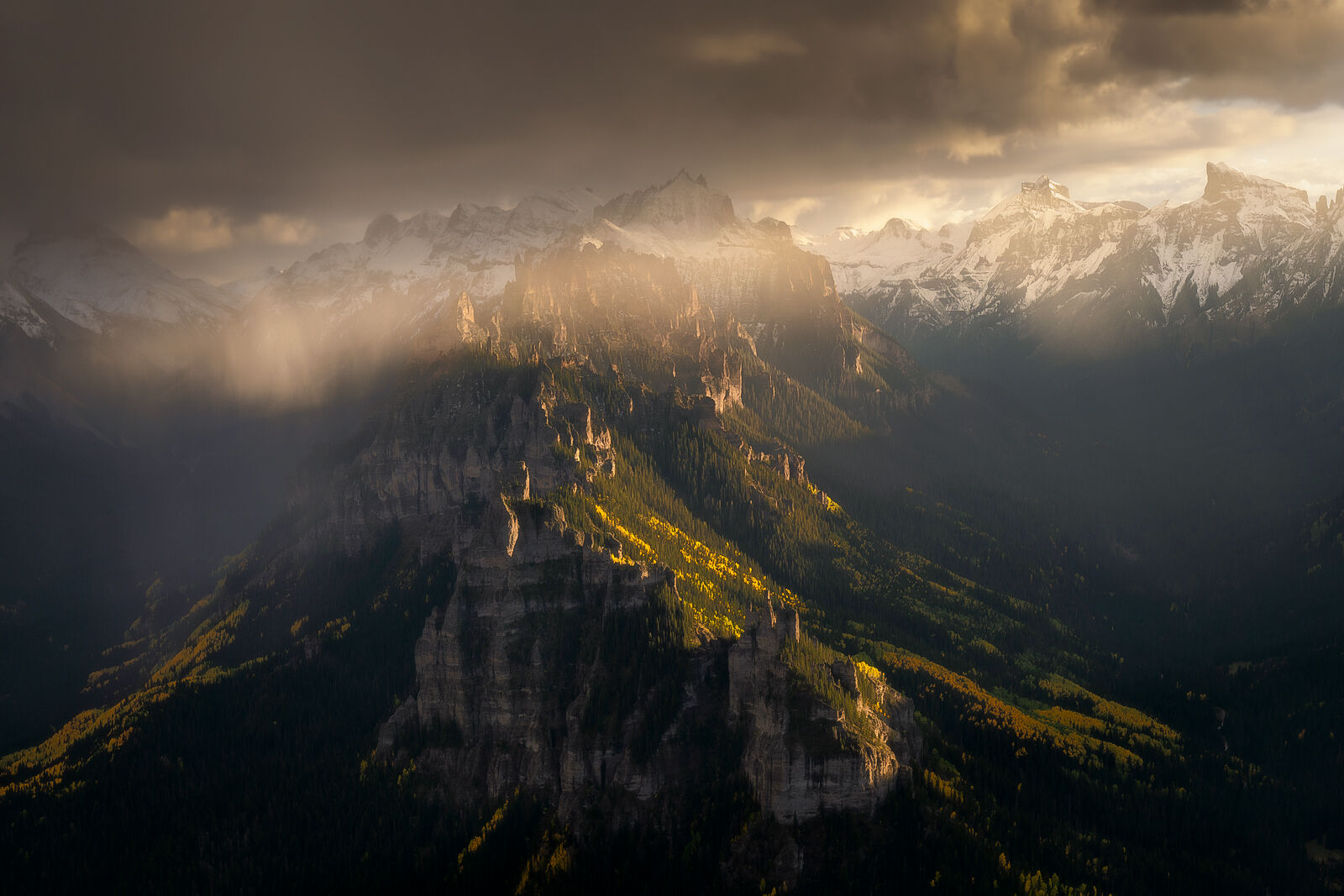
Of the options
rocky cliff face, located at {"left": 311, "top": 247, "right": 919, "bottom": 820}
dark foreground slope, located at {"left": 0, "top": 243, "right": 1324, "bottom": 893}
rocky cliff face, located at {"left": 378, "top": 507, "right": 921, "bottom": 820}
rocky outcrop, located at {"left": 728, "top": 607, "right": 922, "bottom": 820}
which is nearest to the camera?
rocky outcrop, located at {"left": 728, "top": 607, "right": 922, "bottom": 820}

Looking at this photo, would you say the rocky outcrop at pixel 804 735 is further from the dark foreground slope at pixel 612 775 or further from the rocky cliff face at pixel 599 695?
the dark foreground slope at pixel 612 775

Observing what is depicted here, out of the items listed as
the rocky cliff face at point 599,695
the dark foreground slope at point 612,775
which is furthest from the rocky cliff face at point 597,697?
the dark foreground slope at point 612,775

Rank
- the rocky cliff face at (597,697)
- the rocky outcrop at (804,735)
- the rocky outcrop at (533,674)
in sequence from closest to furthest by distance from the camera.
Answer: the rocky outcrop at (804,735) → the rocky cliff face at (597,697) → the rocky outcrop at (533,674)

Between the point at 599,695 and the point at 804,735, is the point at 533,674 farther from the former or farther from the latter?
the point at 804,735

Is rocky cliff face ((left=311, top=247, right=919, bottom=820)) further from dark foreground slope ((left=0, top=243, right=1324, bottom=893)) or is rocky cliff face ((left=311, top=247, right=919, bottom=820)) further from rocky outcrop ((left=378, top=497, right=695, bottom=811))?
dark foreground slope ((left=0, top=243, right=1324, bottom=893))

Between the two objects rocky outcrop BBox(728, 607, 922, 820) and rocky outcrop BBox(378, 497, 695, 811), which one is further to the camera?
rocky outcrop BBox(378, 497, 695, 811)

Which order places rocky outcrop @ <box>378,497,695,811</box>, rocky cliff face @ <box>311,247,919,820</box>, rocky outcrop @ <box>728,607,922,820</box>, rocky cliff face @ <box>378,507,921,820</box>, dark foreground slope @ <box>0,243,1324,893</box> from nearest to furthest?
rocky outcrop @ <box>728,607,922,820</box>
dark foreground slope @ <box>0,243,1324,893</box>
rocky cliff face @ <box>378,507,921,820</box>
rocky cliff face @ <box>311,247,919,820</box>
rocky outcrop @ <box>378,497,695,811</box>

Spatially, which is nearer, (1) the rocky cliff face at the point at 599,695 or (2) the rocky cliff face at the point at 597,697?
(2) the rocky cliff face at the point at 597,697

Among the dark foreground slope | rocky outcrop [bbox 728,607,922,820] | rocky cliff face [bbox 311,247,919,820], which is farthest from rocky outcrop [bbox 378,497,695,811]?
rocky outcrop [bbox 728,607,922,820]

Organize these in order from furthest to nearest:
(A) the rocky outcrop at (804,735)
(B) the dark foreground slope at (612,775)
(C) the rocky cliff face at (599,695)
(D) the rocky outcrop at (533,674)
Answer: (D) the rocky outcrop at (533,674)
(C) the rocky cliff face at (599,695)
(B) the dark foreground slope at (612,775)
(A) the rocky outcrop at (804,735)

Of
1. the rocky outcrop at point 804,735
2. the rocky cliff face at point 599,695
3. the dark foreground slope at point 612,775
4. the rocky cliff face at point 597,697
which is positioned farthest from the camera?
the rocky cliff face at point 599,695
